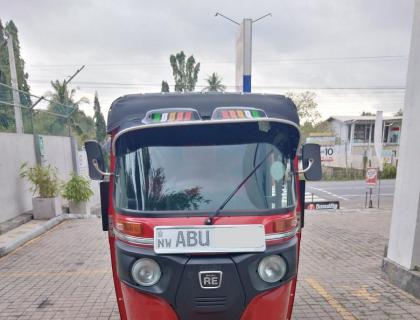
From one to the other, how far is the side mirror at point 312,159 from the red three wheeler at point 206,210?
0.15 metres

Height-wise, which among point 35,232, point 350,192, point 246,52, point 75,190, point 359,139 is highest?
point 246,52

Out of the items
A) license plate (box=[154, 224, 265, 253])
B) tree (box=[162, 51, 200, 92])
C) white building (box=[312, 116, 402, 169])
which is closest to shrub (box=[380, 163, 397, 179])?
white building (box=[312, 116, 402, 169])

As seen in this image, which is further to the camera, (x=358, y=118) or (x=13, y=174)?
(x=358, y=118)

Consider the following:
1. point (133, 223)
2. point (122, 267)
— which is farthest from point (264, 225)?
point (122, 267)

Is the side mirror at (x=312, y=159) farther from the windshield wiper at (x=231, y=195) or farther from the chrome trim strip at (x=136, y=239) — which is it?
the chrome trim strip at (x=136, y=239)

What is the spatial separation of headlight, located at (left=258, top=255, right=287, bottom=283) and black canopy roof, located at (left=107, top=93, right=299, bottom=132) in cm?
114

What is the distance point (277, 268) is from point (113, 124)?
178 centimetres

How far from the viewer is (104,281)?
4.58 metres

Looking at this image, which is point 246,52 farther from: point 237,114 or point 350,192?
point 350,192

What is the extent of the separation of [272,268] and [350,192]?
22242 millimetres

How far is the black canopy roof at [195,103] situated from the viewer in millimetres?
2597

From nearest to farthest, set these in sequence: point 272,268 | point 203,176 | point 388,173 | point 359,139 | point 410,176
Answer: point 272,268 → point 203,176 → point 410,176 → point 388,173 → point 359,139

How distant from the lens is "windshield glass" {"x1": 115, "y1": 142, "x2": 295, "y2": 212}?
2340 millimetres

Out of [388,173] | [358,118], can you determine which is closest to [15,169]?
[388,173]
